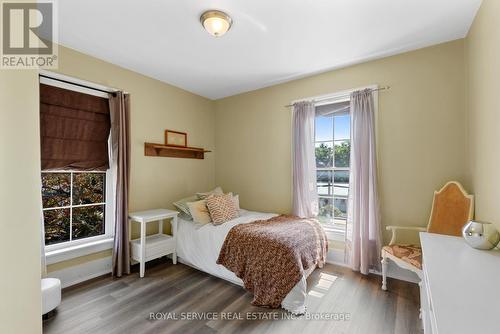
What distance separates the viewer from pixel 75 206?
2.69 meters

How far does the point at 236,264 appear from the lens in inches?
96.3

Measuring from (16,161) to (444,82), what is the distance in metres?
3.57

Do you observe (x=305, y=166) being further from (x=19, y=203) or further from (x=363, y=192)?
(x=19, y=203)

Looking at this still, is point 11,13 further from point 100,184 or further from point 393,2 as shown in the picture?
point 393,2

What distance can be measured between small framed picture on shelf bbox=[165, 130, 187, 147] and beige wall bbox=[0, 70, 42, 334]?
7.52ft

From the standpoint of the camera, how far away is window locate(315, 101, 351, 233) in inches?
124

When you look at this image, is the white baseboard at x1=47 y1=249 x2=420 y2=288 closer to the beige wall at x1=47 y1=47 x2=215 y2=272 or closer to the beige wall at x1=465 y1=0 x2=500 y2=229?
the beige wall at x1=47 y1=47 x2=215 y2=272

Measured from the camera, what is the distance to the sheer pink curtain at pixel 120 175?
2.76m

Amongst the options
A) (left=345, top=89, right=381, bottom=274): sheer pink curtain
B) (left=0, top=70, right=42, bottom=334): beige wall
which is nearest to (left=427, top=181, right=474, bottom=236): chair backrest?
(left=345, top=89, right=381, bottom=274): sheer pink curtain

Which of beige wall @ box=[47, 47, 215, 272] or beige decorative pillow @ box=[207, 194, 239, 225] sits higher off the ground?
beige wall @ box=[47, 47, 215, 272]

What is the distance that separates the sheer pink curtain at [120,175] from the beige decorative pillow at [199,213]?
2.57 ft

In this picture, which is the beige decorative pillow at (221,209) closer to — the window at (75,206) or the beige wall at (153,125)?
the beige wall at (153,125)

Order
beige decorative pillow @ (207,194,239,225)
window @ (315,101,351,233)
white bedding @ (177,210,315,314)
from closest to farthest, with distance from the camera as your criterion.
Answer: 1. white bedding @ (177,210,315,314)
2. beige decorative pillow @ (207,194,239,225)
3. window @ (315,101,351,233)

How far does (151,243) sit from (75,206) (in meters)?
0.96
